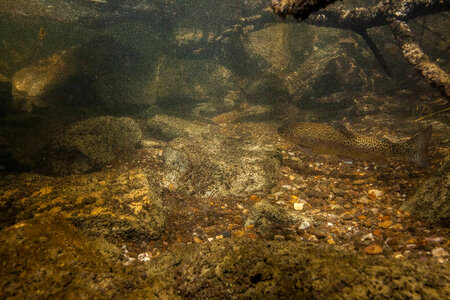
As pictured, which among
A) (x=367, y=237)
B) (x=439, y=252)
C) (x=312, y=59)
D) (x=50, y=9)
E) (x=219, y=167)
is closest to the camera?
(x=439, y=252)

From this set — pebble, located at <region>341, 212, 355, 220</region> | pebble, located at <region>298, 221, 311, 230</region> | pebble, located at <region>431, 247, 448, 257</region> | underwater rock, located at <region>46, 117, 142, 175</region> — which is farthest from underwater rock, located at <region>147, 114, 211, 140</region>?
pebble, located at <region>431, 247, 448, 257</region>

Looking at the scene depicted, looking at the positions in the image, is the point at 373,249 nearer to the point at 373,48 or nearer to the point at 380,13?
the point at 380,13

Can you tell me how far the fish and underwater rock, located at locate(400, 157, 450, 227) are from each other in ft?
3.24

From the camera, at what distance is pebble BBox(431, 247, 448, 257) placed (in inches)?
80.9

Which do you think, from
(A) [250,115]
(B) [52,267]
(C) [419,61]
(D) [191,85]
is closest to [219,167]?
(B) [52,267]

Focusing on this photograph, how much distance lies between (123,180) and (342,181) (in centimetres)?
490

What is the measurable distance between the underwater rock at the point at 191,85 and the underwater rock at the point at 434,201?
9707 millimetres

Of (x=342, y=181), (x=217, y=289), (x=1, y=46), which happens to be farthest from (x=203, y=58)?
(x=217, y=289)

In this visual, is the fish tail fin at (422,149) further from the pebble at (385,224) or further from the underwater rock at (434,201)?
the pebble at (385,224)

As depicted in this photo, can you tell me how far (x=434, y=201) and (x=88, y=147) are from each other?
7.47 meters

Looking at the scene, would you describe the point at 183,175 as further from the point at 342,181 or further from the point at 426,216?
the point at 426,216

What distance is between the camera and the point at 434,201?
9.21ft

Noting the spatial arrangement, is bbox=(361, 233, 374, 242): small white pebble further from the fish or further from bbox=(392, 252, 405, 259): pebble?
the fish

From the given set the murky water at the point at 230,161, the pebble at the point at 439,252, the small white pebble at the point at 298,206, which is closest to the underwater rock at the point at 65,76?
the murky water at the point at 230,161
